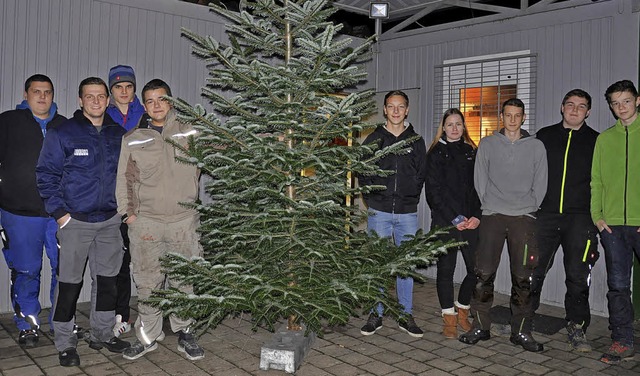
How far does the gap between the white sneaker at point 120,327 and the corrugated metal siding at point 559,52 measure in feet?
15.3

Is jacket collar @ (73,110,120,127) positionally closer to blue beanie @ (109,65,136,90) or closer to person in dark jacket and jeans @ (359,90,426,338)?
blue beanie @ (109,65,136,90)

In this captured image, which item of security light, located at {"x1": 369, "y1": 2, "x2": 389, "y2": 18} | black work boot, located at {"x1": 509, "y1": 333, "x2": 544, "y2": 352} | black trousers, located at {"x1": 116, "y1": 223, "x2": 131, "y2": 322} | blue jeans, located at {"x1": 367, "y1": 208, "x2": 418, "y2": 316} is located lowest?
black work boot, located at {"x1": 509, "y1": 333, "x2": 544, "y2": 352}

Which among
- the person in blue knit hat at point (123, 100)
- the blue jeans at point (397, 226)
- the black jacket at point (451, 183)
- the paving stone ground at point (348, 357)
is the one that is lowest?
the paving stone ground at point (348, 357)

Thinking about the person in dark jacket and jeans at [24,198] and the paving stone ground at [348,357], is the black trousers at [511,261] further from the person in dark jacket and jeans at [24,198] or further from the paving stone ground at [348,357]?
the person in dark jacket and jeans at [24,198]

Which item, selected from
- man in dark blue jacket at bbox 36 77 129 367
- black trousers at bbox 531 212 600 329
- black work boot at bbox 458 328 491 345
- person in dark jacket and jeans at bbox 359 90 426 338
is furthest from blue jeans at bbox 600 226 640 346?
man in dark blue jacket at bbox 36 77 129 367

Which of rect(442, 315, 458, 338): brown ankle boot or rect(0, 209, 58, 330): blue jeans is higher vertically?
rect(0, 209, 58, 330): blue jeans

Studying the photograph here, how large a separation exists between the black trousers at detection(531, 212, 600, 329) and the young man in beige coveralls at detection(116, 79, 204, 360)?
3.49m

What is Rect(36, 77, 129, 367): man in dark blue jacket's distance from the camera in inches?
187

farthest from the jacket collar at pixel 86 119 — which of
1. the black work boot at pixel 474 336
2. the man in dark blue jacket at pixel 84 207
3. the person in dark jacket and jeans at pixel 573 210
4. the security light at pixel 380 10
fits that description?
the person in dark jacket and jeans at pixel 573 210

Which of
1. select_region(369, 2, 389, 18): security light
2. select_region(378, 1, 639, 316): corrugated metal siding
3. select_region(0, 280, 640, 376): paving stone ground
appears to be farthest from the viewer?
select_region(369, 2, 389, 18): security light

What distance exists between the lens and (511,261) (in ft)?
17.9

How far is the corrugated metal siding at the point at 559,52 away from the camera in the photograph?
6.52 m

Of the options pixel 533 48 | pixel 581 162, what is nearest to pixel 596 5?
pixel 533 48

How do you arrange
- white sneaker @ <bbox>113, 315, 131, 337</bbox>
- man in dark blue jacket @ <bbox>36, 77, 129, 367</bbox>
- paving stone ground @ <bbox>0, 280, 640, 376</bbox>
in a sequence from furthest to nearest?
white sneaker @ <bbox>113, 315, 131, 337</bbox> → man in dark blue jacket @ <bbox>36, 77, 129, 367</bbox> → paving stone ground @ <bbox>0, 280, 640, 376</bbox>
